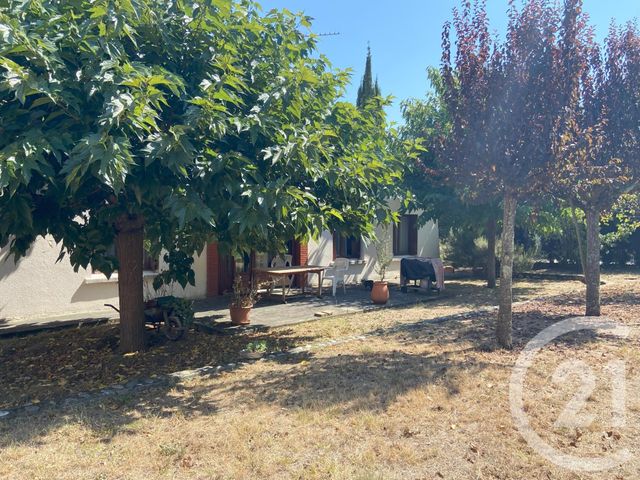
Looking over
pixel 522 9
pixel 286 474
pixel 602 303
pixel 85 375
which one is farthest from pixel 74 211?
pixel 602 303

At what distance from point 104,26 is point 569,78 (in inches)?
223

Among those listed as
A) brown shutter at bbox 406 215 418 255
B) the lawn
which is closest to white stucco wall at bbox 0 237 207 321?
the lawn

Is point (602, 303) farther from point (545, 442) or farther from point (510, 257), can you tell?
point (545, 442)

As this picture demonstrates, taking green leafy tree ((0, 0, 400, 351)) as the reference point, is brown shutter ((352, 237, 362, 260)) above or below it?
below

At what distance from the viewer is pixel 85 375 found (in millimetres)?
5594

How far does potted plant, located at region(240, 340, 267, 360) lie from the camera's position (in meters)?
6.39

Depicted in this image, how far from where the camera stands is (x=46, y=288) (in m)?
9.14

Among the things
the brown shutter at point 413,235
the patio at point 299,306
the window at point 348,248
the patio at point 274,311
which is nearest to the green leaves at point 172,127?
the patio at point 274,311

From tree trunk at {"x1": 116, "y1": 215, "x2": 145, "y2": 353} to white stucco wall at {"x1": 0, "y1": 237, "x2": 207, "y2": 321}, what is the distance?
11.1ft

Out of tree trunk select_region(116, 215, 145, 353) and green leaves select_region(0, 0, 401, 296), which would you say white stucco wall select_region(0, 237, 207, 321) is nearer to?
green leaves select_region(0, 0, 401, 296)

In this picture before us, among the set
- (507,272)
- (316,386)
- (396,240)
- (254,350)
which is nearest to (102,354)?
(254,350)

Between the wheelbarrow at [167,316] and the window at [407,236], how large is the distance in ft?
38.7

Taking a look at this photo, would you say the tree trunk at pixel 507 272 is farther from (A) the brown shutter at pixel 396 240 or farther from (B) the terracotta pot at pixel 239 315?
(A) the brown shutter at pixel 396 240

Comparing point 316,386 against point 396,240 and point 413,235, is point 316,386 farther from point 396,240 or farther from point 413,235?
point 413,235
